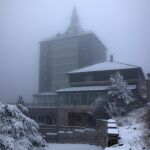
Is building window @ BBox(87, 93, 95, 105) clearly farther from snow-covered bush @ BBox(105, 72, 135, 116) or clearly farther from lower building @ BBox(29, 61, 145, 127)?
snow-covered bush @ BBox(105, 72, 135, 116)

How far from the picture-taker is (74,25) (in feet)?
290

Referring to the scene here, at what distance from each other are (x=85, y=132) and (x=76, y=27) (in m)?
58.8

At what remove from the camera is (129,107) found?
35.4 meters

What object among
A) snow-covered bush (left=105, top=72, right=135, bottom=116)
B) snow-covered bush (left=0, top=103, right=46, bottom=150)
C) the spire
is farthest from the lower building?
the spire

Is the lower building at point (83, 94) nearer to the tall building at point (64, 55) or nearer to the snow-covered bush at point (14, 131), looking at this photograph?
the tall building at point (64, 55)

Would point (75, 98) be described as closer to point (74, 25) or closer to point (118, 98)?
point (118, 98)

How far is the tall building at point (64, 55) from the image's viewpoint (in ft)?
253

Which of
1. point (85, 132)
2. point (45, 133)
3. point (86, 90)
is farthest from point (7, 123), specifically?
point (86, 90)

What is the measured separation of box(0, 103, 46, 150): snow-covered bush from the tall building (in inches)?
2460

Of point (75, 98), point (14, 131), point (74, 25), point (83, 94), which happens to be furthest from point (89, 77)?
point (74, 25)

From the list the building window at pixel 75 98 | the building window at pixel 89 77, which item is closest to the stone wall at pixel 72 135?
the building window at pixel 75 98

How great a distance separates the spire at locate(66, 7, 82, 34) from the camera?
85.8 meters

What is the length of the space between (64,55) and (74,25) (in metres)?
14.1

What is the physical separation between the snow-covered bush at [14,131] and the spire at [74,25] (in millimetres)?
72115
